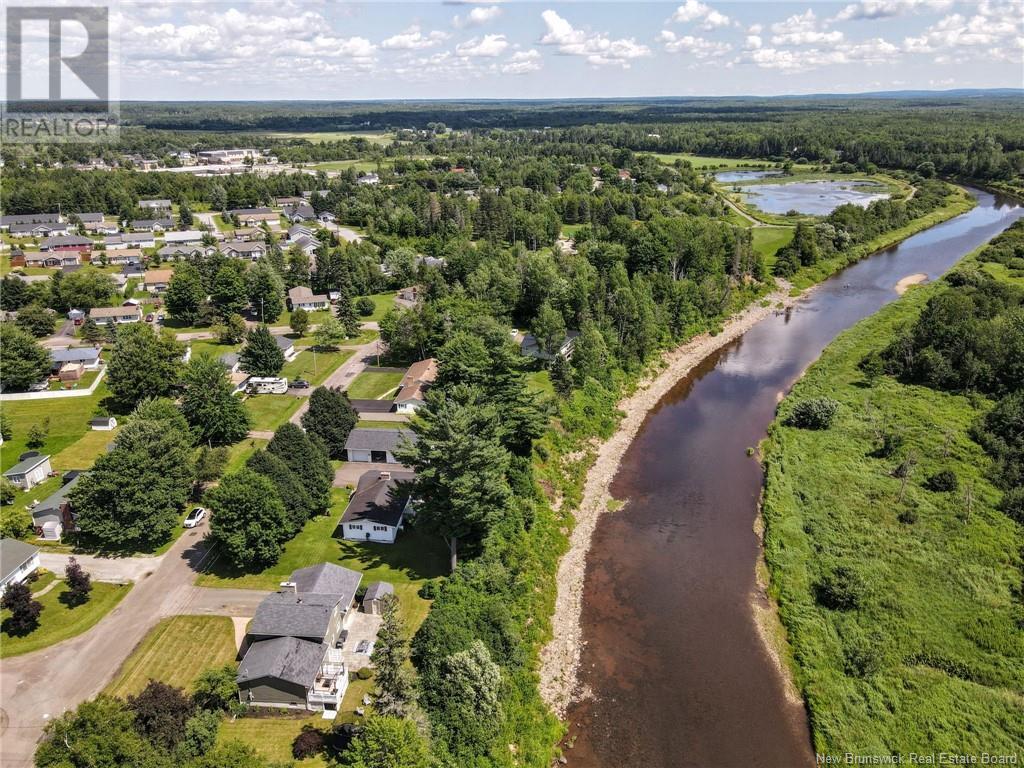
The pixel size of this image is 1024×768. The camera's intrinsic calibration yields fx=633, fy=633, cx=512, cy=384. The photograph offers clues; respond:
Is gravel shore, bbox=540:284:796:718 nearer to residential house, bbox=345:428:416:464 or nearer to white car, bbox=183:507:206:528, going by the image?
residential house, bbox=345:428:416:464

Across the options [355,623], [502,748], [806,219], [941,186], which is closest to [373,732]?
[502,748]

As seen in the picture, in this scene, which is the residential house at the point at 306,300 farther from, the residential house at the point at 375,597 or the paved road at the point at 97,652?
the residential house at the point at 375,597

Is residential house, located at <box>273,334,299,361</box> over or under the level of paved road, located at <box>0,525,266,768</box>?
over

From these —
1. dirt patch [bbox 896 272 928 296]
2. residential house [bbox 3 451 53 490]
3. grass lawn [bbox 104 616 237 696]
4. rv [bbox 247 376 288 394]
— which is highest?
dirt patch [bbox 896 272 928 296]

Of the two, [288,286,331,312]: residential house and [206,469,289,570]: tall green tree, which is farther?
[288,286,331,312]: residential house

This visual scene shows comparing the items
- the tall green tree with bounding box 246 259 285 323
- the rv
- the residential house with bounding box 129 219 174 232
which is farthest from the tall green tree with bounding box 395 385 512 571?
the residential house with bounding box 129 219 174 232

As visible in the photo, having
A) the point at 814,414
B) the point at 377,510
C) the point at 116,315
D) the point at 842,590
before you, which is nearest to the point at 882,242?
the point at 814,414

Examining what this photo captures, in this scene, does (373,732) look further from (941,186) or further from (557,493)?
(941,186)
